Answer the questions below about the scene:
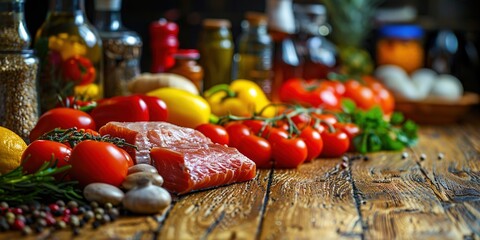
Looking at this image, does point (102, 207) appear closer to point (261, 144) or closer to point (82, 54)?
point (261, 144)

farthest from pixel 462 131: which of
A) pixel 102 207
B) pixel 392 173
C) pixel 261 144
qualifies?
pixel 102 207

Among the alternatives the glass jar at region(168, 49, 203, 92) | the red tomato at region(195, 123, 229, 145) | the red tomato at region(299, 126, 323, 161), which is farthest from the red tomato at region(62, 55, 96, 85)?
the red tomato at region(299, 126, 323, 161)

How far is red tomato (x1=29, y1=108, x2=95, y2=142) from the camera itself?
1.85 metres

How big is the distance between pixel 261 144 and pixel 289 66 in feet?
3.71

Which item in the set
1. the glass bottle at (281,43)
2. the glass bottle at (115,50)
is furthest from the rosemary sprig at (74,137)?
the glass bottle at (281,43)

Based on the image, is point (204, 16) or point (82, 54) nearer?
point (82, 54)

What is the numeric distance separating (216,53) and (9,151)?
1.22m

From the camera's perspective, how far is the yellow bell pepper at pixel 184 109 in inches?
84.3

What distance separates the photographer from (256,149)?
6.48 feet

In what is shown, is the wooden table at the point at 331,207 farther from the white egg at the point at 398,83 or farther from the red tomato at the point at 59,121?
the white egg at the point at 398,83

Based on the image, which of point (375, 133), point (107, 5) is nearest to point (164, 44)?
point (107, 5)

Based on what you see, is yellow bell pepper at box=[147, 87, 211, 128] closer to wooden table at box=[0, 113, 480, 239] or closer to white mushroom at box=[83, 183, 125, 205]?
wooden table at box=[0, 113, 480, 239]

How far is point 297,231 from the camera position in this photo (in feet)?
4.60

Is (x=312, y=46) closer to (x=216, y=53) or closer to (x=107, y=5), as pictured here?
(x=216, y=53)
